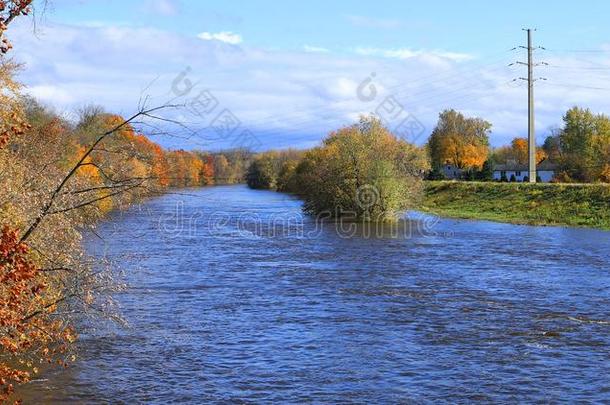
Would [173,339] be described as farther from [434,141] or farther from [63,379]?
[434,141]

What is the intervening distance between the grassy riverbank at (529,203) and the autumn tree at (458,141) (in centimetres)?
3880

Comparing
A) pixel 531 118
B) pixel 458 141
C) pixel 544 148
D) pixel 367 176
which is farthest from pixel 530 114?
pixel 544 148

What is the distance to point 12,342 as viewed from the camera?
950 cm

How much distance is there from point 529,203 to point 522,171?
67155 millimetres

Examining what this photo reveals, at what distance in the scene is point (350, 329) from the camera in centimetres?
1712

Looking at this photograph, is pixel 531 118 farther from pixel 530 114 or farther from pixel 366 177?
pixel 366 177

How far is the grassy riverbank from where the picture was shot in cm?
4922

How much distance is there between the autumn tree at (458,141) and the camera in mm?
Result: 113062

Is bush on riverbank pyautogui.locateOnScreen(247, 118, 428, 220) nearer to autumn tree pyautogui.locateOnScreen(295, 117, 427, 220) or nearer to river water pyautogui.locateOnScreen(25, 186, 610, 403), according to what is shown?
autumn tree pyautogui.locateOnScreen(295, 117, 427, 220)

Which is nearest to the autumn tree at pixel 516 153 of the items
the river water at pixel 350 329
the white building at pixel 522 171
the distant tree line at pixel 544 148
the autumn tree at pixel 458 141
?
the distant tree line at pixel 544 148

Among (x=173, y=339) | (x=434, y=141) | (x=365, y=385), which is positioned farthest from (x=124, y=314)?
(x=434, y=141)

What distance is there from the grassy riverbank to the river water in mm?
16756

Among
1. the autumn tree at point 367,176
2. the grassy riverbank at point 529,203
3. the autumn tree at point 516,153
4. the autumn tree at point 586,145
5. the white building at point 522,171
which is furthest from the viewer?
the autumn tree at point 516,153

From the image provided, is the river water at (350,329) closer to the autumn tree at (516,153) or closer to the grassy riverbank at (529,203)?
the grassy riverbank at (529,203)
